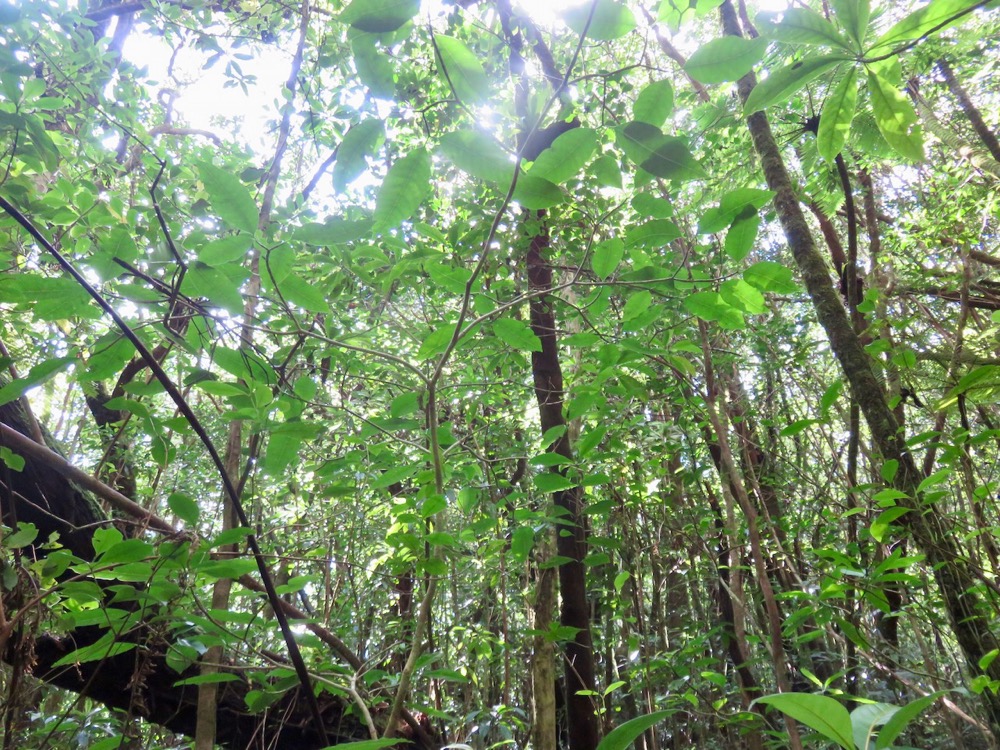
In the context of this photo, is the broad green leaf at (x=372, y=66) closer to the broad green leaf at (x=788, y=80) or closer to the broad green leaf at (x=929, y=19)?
the broad green leaf at (x=788, y=80)

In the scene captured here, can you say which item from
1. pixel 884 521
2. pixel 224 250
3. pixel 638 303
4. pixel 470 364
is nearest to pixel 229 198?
pixel 224 250

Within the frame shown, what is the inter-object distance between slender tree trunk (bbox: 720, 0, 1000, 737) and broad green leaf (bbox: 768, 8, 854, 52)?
1.61ft

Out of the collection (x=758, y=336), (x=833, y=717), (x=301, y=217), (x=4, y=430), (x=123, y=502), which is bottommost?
(x=833, y=717)

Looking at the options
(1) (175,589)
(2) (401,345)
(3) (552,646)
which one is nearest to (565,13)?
(1) (175,589)

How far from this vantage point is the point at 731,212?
86cm

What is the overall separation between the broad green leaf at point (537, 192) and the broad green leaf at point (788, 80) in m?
0.23

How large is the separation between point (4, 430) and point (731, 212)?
5.35ft

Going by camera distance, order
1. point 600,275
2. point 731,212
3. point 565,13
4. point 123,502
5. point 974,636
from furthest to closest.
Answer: point 123,502
point 974,636
point 600,275
point 731,212
point 565,13

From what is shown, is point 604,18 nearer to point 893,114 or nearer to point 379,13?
point 379,13

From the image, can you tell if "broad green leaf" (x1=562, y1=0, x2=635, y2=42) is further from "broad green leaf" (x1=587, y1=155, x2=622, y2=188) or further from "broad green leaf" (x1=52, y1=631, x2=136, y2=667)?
"broad green leaf" (x1=52, y1=631, x2=136, y2=667)

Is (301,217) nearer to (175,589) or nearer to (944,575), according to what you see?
(175,589)

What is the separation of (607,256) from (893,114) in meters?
0.43

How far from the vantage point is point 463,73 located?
664 mm

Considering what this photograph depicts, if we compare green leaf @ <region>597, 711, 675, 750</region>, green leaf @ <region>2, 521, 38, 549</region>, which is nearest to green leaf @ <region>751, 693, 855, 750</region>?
green leaf @ <region>597, 711, 675, 750</region>
